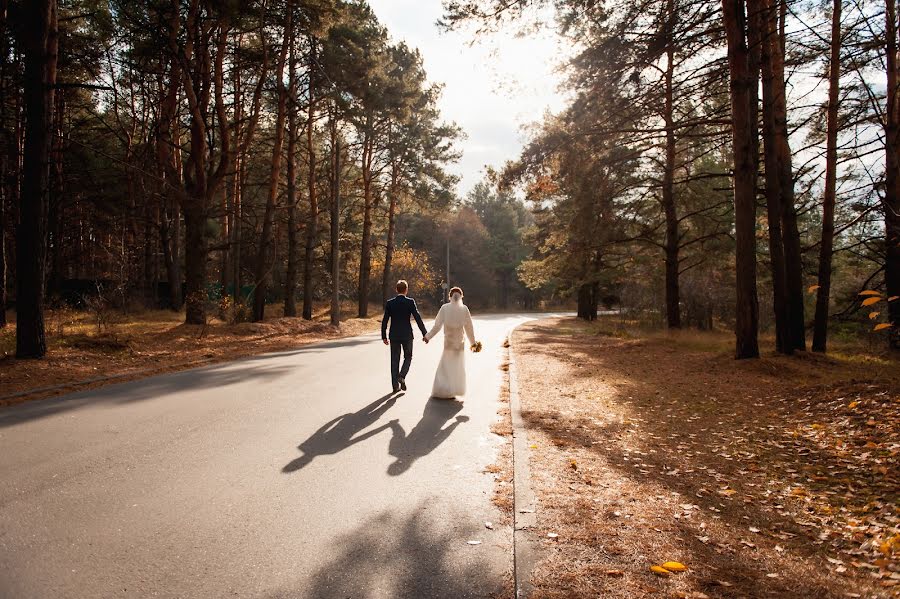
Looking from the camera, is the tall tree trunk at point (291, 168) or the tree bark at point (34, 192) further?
the tall tree trunk at point (291, 168)

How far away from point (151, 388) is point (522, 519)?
7866 millimetres

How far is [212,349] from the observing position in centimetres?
1546

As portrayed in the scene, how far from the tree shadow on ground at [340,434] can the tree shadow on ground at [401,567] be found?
67.6 inches

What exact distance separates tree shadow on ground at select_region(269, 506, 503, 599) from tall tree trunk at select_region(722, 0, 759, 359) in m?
11.4

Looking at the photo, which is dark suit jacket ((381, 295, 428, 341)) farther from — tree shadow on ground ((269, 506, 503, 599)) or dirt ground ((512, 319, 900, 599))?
tree shadow on ground ((269, 506, 503, 599))

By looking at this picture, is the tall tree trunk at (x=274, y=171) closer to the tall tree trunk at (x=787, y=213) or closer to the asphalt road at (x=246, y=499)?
the asphalt road at (x=246, y=499)

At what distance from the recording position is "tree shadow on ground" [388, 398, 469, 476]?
565cm

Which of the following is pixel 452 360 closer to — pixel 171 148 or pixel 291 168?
pixel 291 168

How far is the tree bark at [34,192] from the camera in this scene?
11523 millimetres

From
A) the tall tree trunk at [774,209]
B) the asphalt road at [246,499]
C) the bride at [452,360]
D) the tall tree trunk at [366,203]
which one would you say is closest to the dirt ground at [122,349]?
the asphalt road at [246,499]

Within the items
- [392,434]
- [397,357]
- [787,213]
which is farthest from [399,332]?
[787,213]

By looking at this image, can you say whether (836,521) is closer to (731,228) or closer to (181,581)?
(181,581)

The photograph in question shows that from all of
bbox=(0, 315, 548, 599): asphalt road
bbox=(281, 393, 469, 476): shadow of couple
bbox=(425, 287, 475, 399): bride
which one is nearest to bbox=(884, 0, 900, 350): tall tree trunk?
bbox=(425, 287, 475, 399): bride

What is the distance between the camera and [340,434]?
659 centimetres
